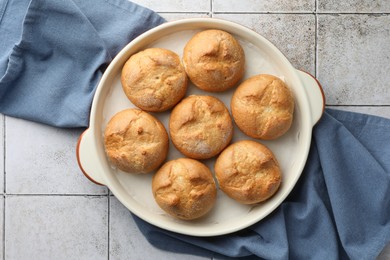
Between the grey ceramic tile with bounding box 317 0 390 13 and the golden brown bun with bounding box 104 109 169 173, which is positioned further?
the grey ceramic tile with bounding box 317 0 390 13

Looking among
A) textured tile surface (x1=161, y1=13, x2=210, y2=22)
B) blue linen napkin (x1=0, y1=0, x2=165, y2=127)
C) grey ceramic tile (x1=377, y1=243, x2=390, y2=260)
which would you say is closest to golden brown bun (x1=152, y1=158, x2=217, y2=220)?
blue linen napkin (x1=0, y1=0, x2=165, y2=127)

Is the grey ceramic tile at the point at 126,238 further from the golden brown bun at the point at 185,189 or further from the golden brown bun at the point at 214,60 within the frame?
the golden brown bun at the point at 214,60

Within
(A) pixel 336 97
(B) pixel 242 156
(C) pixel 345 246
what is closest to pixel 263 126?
(B) pixel 242 156

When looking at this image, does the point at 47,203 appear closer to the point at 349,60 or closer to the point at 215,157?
the point at 215,157

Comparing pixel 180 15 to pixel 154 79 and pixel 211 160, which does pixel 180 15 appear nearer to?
pixel 154 79

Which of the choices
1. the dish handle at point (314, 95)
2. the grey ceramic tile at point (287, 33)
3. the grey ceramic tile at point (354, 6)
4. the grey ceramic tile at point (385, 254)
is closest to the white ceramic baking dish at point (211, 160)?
the dish handle at point (314, 95)

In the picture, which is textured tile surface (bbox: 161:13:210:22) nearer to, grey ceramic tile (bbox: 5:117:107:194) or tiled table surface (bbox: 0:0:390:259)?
tiled table surface (bbox: 0:0:390:259)
